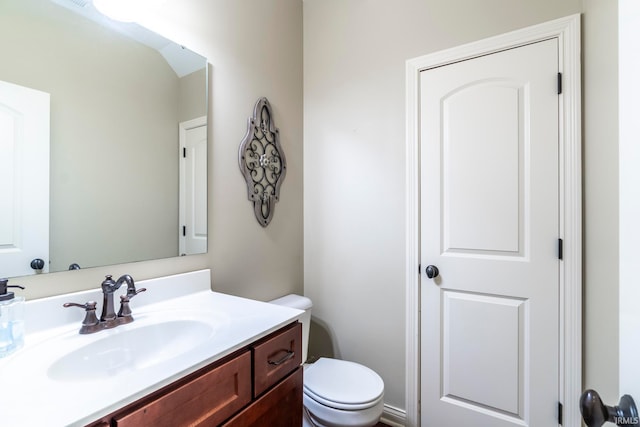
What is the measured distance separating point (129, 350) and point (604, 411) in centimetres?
117

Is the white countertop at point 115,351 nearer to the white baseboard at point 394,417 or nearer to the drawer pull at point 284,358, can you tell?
the drawer pull at point 284,358

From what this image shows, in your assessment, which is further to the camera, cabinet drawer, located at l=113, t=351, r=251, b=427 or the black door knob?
the black door knob

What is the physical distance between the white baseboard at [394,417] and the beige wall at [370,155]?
0.04 metres

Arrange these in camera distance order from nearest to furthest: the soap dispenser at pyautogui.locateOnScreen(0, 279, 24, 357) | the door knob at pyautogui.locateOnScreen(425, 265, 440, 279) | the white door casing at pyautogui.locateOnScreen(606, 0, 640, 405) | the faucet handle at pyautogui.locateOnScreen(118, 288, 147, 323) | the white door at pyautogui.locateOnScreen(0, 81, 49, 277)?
1. the white door casing at pyautogui.locateOnScreen(606, 0, 640, 405)
2. the soap dispenser at pyautogui.locateOnScreen(0, 279, 24, 357)
3. the white door at pyautogui.locateOnScreen(0, 81, 49, 277)
4. the faucet handle at pyautogui.locateOnScreen(118, 288, 147, 323)
5. the door knob at pyautogui.locateOnScreen(425, 265, 440, 279)

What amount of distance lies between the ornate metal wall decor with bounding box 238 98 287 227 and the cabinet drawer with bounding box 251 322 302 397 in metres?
0.80

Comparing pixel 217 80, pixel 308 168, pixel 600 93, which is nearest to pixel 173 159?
pixel 217 80

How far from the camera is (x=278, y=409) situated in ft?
3.22

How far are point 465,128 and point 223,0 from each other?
4.58 feet

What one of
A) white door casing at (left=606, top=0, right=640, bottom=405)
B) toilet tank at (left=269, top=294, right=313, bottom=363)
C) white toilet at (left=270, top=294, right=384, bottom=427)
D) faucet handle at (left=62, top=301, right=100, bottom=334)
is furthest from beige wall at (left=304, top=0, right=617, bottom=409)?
faucet handle at (left=62, top=301, right=100, bottom=334)

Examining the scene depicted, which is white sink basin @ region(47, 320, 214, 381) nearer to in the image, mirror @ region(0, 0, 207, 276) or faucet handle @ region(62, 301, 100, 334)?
faucet handle @ region(62, 301, 100, 334)

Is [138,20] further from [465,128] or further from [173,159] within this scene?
[465,128]

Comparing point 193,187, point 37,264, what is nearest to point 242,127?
point 193,187

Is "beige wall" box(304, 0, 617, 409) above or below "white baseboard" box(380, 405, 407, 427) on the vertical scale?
above

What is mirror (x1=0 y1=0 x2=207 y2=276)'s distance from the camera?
93 cm
